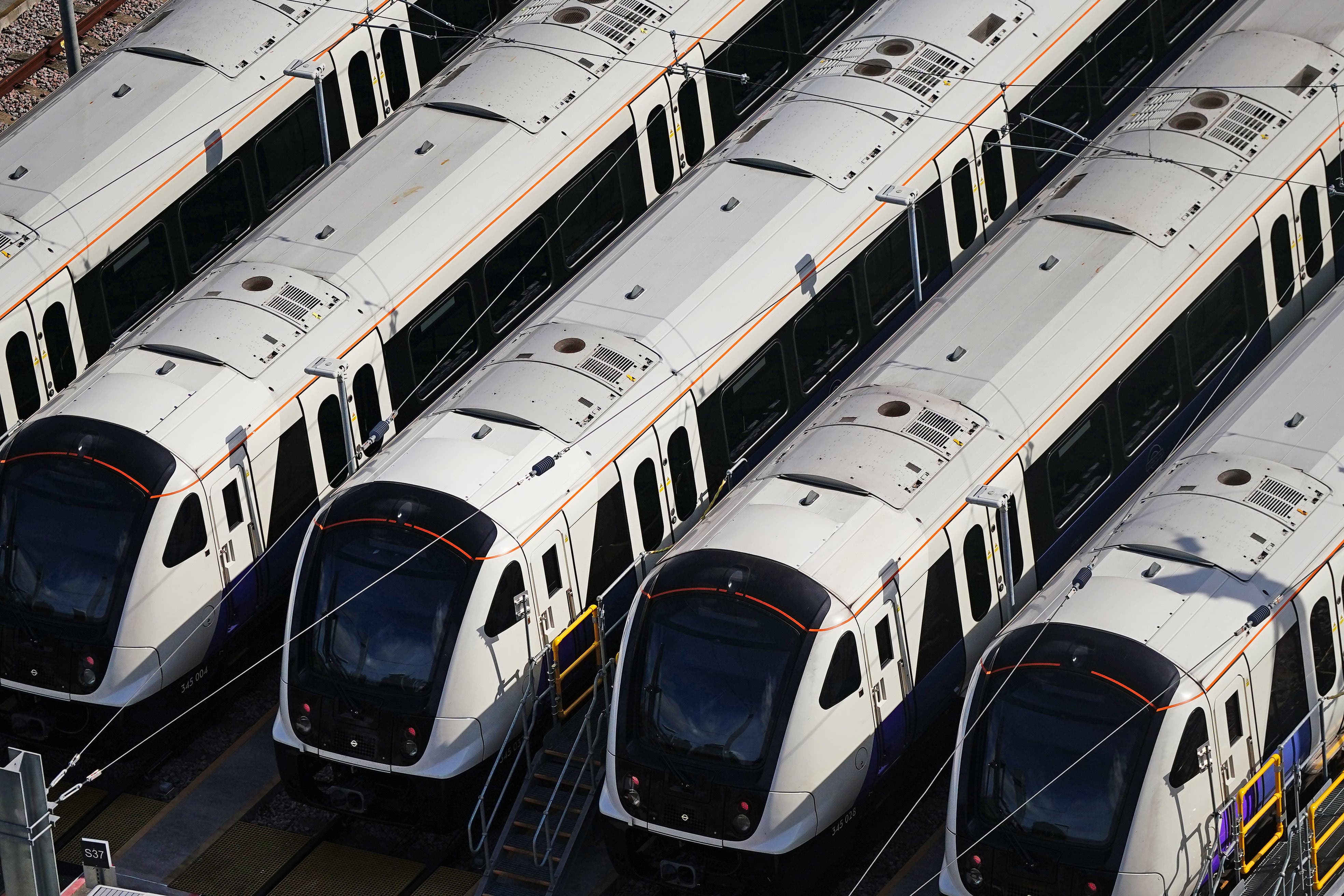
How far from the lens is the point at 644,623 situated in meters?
21.0

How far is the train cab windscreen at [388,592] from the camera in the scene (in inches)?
857

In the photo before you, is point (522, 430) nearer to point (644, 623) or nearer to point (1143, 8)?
point (644, 623)

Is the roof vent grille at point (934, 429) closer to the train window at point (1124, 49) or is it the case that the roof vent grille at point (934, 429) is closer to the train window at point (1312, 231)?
the train window at point (1312, 231)

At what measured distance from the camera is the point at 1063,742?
64.0 ft

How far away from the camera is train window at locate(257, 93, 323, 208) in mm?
28578

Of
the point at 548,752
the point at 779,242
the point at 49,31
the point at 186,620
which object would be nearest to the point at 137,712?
the point at 186,620

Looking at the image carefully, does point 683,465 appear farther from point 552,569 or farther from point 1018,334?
point 1018,334

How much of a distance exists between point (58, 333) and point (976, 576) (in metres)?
10.4

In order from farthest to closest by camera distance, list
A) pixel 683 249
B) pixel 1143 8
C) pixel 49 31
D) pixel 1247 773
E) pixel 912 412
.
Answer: pixel 49 31
pixel 1143 8
pixel 683 249
pixel 912 412
pixel 1247 773

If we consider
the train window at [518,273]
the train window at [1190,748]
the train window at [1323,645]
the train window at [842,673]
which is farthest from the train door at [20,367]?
the train window at [1323,645]

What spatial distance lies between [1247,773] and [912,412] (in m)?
4.59

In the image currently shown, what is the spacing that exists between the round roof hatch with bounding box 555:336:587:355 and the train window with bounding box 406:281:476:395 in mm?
2242

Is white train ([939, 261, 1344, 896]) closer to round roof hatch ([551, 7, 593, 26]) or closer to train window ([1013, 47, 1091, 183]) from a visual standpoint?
train window ([1013, 47, 1091, 183])

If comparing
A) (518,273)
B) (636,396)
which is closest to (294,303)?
(518,273)
